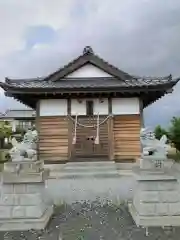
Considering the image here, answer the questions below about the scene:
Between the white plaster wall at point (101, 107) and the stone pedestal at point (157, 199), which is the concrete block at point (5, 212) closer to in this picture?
the stone pedestal at point (157, 199)

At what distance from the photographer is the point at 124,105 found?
14.9 m

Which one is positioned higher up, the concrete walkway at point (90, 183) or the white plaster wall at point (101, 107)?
the white plaster wall at point (101, 107)

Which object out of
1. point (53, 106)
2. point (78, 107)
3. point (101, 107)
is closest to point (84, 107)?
point (78, 107)

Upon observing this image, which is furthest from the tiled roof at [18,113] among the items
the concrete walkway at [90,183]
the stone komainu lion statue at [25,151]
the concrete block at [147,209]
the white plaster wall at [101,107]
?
the concrete block at [147,209]

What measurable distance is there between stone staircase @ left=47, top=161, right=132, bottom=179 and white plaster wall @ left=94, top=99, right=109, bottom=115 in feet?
8.29

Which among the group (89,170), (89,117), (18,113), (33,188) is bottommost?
(89,170)

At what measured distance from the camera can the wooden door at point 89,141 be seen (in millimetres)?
14562

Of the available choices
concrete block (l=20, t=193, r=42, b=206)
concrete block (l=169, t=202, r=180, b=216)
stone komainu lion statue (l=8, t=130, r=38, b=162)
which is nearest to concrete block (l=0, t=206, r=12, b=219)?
concrete block (l=20, t=193, r=42, b=206)

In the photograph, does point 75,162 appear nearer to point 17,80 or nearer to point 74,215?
point 17,80

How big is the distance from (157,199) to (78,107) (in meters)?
9.57

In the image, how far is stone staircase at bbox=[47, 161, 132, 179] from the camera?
12797mm

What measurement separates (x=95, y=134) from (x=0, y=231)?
9427 mm

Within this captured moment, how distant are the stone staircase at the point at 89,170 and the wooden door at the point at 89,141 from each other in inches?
22.0

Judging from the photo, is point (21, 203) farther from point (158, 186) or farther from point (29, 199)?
point (158, 186)
